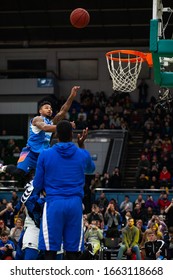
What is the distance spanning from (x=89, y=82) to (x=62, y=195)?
32234 millimetres

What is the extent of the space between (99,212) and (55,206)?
43.5ft

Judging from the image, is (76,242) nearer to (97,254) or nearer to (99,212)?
(97,254)

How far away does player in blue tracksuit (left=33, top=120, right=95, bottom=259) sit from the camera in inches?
352

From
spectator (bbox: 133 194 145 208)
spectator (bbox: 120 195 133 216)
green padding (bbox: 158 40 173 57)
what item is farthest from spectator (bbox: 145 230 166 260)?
green padding (bbox: 158 40 173 57)

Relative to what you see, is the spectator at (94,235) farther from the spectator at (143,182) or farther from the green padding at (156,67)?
the spectator at (143,182)

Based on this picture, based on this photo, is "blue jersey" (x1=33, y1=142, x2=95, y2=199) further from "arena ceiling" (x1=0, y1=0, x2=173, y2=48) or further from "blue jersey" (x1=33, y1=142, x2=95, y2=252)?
"arena ceiling" (x1=0, y1=0, x2=173, y2=48)

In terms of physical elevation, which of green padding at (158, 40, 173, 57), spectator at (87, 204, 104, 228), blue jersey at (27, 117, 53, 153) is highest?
green padding at (158, 40, 173, 57)

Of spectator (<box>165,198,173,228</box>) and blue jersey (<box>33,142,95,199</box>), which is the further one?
spectator (<box>165,198,173,228</box>)

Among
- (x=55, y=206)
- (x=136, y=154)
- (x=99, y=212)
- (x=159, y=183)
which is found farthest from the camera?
(x=136, y=154)

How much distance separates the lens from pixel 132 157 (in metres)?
34.7

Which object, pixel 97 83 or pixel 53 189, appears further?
pixel 97 83

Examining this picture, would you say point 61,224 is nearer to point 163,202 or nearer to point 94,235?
point 94,235

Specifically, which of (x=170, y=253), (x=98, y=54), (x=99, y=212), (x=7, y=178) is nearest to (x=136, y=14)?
(x=98, y=54)

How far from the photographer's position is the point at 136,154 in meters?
34.8
